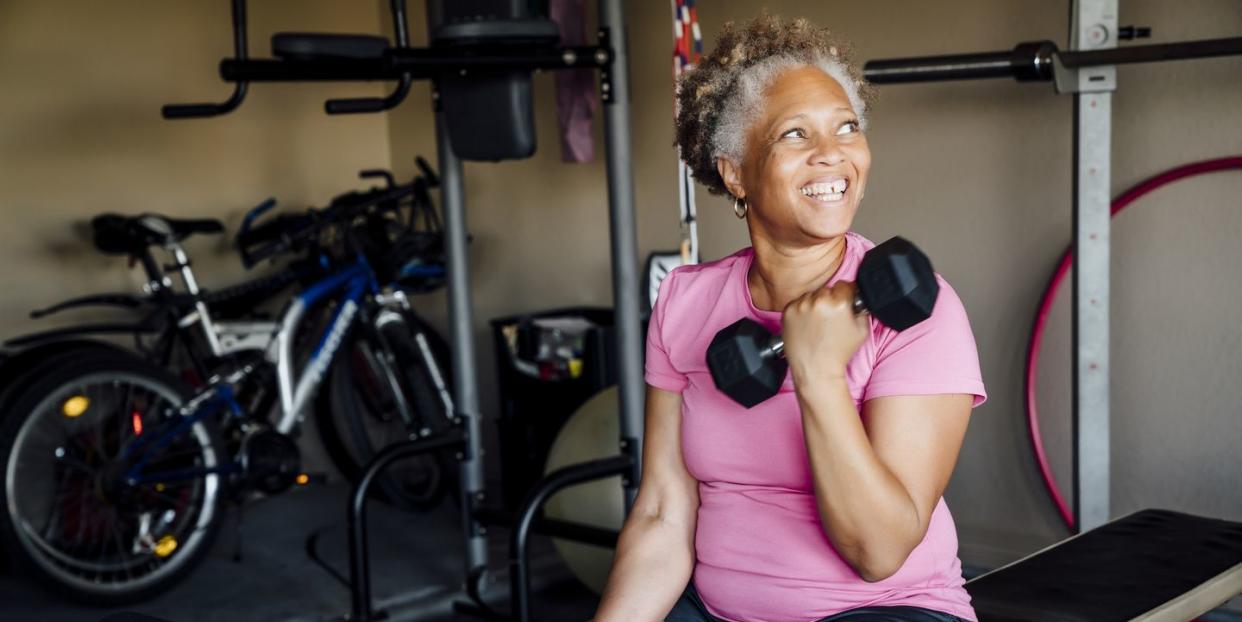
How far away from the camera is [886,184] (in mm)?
3424

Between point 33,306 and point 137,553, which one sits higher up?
point 33,306

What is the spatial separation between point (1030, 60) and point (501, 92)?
3.64 feet

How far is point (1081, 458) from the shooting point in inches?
102

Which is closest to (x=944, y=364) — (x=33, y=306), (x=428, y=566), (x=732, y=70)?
(x=732, y=70)

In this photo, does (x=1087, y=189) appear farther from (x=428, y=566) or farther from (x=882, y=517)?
(x=428, y=566)

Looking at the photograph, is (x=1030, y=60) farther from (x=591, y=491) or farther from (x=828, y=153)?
(x=591, y=491)

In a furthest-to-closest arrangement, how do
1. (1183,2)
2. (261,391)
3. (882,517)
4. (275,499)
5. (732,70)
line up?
(275,499)
(261,391)
(1183,2)
(732,70)
(882,517)

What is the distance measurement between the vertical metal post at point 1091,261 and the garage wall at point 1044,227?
0.42 metres

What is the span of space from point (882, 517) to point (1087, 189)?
135 centimetres

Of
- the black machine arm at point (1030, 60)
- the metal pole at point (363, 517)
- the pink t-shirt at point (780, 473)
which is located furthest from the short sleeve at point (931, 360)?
the metal pole at point (363, 517)

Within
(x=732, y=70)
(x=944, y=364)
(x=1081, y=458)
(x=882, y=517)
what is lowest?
(x=1081, y=458)

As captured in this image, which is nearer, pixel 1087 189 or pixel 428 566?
pixel 1087 189

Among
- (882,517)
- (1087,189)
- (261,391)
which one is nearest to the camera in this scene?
(882,517)

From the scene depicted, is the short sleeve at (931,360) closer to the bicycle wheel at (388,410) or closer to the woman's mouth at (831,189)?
the woman's mouth at (831,189)
